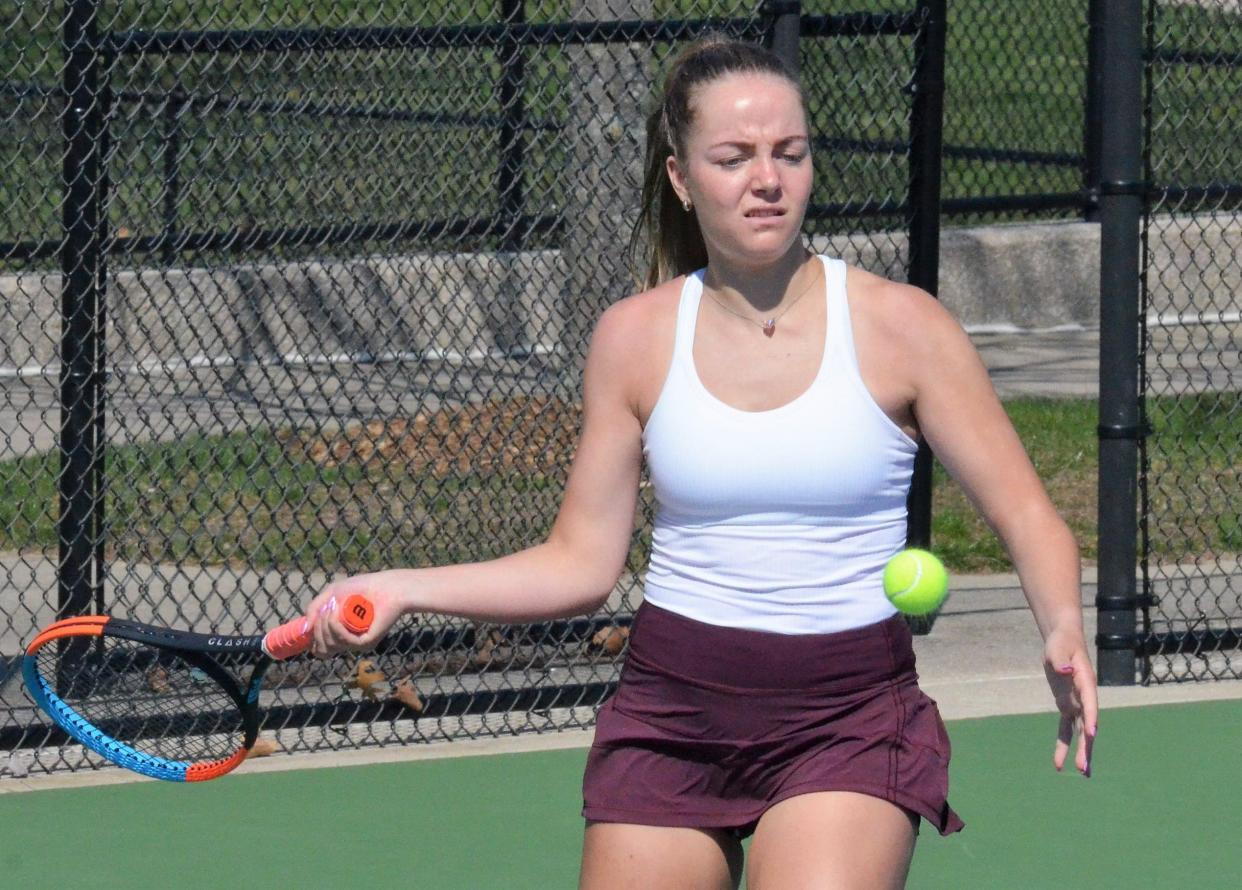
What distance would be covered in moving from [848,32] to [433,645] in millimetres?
2089

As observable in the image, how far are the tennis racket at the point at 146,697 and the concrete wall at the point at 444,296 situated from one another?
2.44 metres

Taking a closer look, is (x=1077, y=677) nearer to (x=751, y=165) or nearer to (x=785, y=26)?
Result: (x=751, y=165)

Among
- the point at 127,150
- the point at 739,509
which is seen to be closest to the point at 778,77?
the point at 739,509

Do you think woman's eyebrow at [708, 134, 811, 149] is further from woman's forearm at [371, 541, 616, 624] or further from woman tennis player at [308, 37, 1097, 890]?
woman's forearm at [371, 541, 616, 624]

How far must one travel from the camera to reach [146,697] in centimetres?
432

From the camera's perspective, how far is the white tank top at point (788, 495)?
9.12ft

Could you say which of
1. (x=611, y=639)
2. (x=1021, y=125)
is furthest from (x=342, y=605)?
(x=1021, y=125)

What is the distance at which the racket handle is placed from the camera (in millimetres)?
2727

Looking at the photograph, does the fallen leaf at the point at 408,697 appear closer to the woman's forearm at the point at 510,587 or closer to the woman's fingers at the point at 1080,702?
the woman's forearm at the point at 510,587

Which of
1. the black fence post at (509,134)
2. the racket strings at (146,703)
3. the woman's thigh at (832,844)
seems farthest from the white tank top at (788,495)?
the black fence post at (509,134)

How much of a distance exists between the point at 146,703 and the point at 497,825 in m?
0.85

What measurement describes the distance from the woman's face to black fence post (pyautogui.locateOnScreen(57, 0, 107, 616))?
2.49 metres

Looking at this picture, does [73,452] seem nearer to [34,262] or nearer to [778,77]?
[778,77]

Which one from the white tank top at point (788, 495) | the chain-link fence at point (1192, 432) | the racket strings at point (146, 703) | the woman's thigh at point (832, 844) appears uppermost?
the white tank top at point (788, 495)
